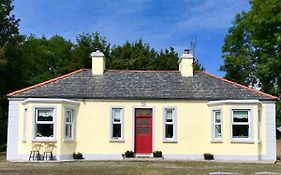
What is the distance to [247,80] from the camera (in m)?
42.2

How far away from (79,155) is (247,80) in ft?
69.7

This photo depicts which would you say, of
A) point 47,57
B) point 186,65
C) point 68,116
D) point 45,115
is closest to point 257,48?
point 186,65

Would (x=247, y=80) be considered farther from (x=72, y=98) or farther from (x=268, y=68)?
(x=72, y=98)

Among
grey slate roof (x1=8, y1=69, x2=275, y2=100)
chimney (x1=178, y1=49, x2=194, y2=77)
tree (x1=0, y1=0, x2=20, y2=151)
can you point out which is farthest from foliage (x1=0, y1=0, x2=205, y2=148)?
chimney (x1=178, y1=49, x2=194, y2=77)

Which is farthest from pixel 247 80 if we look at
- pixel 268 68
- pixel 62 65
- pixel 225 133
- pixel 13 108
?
pixel 62 65

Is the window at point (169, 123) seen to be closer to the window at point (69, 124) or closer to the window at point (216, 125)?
the window at point (216, 125)

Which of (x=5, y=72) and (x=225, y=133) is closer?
(x=225, y=133)

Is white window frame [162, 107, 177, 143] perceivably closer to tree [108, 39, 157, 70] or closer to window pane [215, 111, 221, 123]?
window pane [215, 111, 221, 123]

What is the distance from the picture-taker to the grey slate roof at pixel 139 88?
27277 mm

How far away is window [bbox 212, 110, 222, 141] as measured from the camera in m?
27.0

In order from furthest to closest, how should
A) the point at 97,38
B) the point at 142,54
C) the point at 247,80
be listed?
the point at 97,38 → the point at 142,54 → the point at 247,80

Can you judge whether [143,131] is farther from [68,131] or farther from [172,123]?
[68,131]

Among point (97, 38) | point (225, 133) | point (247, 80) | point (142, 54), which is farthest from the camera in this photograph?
point (97, 38)

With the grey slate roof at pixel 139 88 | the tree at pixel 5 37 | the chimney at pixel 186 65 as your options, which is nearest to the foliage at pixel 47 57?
the tree at pixel 5 37
